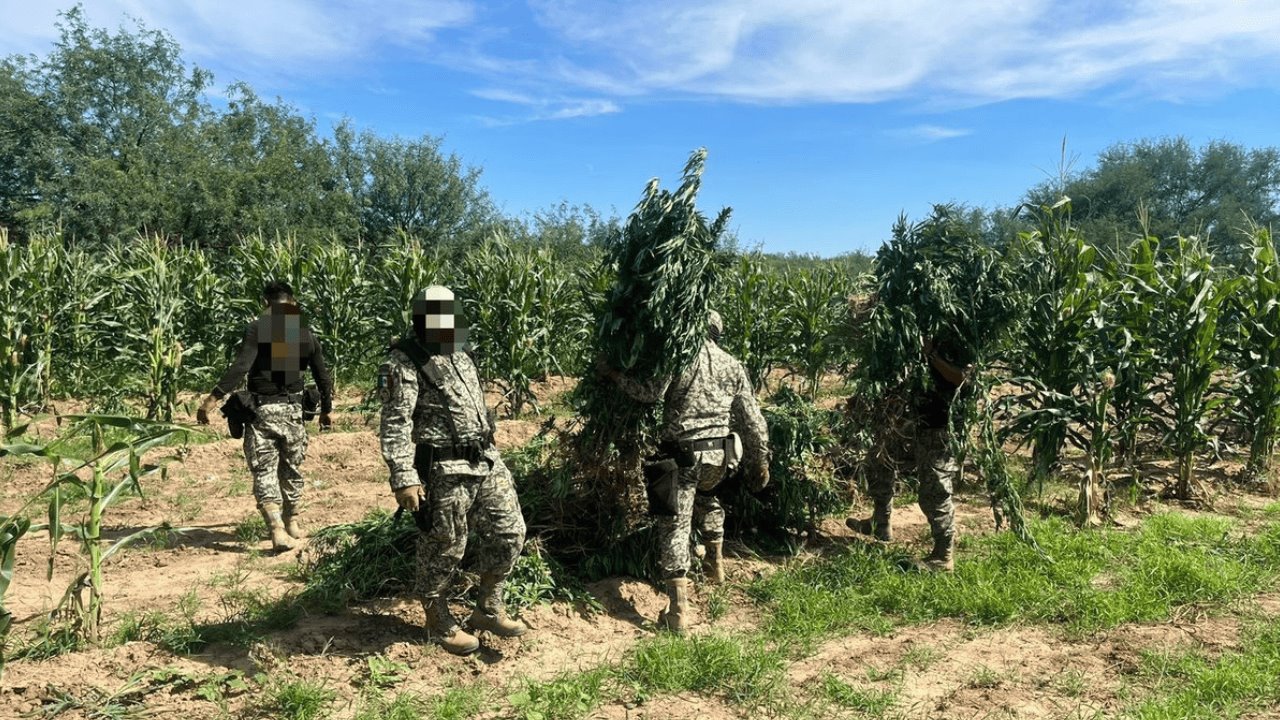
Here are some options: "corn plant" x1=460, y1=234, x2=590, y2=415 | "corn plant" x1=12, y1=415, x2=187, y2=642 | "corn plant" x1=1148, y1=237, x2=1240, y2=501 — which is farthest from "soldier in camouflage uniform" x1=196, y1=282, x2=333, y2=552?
"corn plant" x1=1148, y1=237, x2=1240, y2=501

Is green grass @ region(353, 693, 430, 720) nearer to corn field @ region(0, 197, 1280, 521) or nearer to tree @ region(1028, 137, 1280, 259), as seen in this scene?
corn field @ region(0, 197, 1280, 521)

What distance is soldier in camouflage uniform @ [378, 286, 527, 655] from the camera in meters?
4.26

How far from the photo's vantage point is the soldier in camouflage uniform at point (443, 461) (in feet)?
14.0

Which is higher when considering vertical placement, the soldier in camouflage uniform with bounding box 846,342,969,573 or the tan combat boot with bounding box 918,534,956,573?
the soldier in camouflage uniform with bounding box 846,342,969,573

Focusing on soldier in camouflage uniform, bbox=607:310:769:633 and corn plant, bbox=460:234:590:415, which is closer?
soldier in camouflage uniform, bbox=607:310:769:633


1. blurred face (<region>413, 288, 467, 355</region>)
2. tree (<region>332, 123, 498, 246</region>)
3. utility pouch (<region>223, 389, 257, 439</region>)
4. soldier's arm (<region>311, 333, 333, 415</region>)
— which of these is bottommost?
utility pouch (<region>223, 389, 257, 439</region>)

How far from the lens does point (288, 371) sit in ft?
20.4

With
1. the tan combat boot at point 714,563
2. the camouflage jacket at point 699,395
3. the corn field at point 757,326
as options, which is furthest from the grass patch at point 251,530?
the tan combat boot at point 714,563

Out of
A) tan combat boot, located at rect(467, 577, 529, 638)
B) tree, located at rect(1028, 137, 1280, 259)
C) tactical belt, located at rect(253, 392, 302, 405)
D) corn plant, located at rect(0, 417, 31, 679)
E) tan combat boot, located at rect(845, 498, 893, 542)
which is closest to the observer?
corn plant, located at rect(0, 417, 31, 679)

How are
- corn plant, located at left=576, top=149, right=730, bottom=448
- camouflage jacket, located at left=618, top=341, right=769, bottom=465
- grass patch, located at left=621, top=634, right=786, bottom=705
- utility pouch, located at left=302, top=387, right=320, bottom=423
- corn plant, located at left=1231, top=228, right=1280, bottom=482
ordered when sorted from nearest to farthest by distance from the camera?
grass patch, located at left=621, top=634, right=786, bottom=705 → corn plant, located at left=576, top=149, right=730, bottom=448 → camouflage jacket, located at left=618, top=341, right=769, bottom=465 → utility pouch, located at left=302, top=387, right=320, bottom=423 → corn plant, located at left=1231, top=228, right=1280, bottom=482

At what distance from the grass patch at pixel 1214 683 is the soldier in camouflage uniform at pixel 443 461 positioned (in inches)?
134

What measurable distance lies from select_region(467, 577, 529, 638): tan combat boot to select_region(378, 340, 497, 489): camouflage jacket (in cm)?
69

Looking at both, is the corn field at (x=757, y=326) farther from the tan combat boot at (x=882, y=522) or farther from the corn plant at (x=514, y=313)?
the tan combat boot at (x=882, y=522)

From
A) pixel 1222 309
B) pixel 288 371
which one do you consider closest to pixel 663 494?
pixel 288 371
